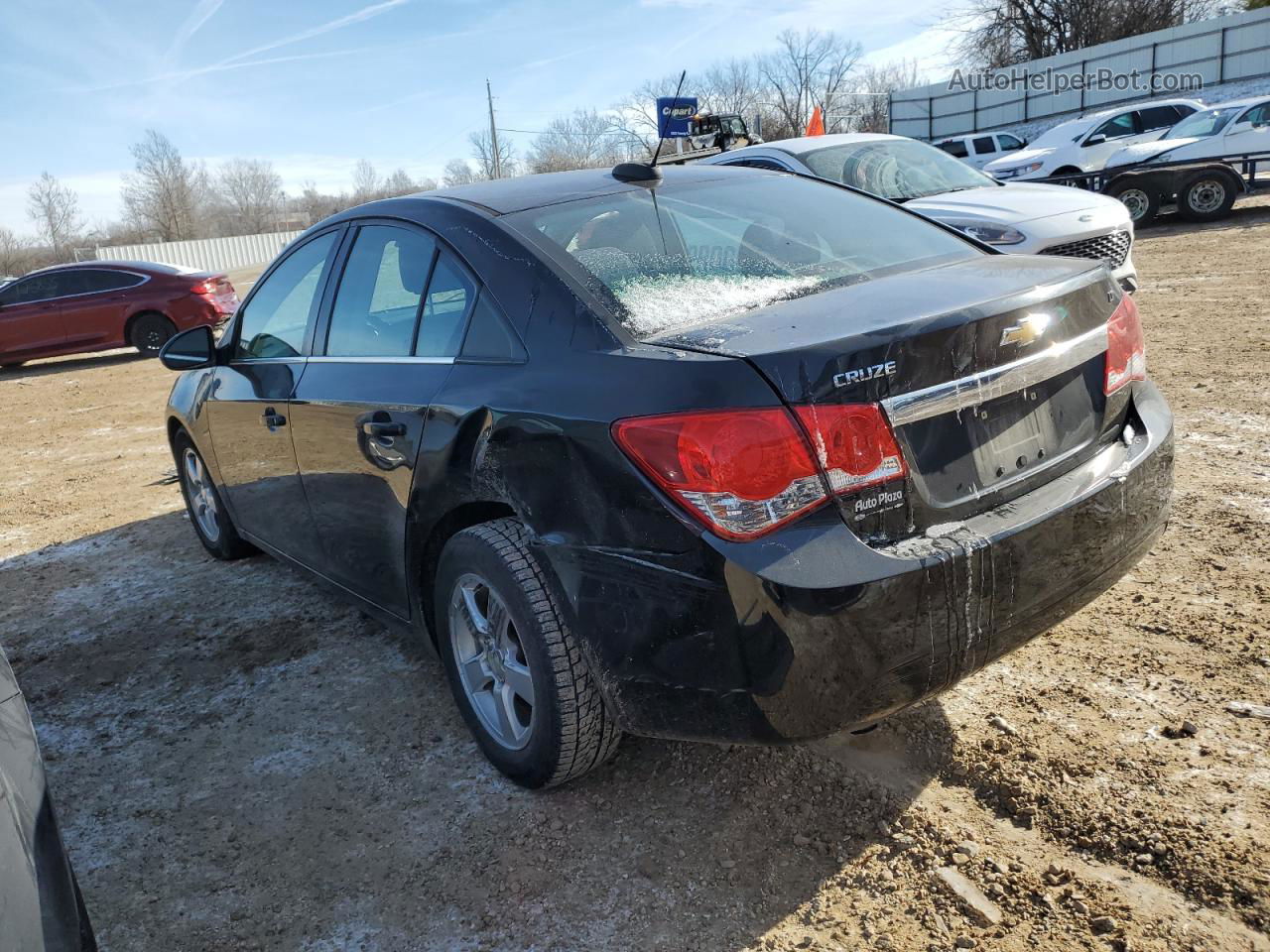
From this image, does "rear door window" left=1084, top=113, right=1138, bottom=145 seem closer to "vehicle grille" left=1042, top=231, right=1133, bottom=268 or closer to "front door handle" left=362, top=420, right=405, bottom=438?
"vehicle grille" left=1042, top=231, right=1133, bottom=268

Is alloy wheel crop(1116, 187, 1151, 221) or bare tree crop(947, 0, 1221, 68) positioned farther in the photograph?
bare tree crop(947, 0, 1221, 68)

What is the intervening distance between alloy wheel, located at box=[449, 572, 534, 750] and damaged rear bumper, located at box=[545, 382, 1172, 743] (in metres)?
0.39

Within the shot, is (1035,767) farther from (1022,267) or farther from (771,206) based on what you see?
(771,206)

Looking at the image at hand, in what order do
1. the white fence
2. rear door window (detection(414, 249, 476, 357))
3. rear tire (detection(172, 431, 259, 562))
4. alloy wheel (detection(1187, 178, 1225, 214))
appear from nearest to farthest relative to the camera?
1. rear door window (detection(414, 249, 476, 357))
2. rear tire (detection(172, 431, 259, 562))
3. alloy wheel (detection(1187, 178, 1225, 214))
4. the white fence

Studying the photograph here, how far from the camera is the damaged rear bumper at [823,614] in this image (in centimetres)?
196

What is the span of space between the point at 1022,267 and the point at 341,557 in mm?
2380

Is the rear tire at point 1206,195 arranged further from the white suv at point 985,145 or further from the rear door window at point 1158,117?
the white suv at point 985,145

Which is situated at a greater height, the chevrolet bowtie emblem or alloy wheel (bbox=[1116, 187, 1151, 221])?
the chevrolet bowtie emblem

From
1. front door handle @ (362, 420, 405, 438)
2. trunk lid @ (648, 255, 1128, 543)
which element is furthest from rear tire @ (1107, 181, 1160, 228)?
front door handle @ (362, 420, 405, 438)

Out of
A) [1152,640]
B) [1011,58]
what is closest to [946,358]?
[1152,640]

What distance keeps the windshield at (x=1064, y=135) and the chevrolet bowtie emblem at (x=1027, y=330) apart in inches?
758

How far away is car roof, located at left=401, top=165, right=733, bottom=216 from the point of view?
2.96 meters

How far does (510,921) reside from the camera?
7.28ft

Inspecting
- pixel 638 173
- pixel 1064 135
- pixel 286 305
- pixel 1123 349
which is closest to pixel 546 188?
pixel 638 173
